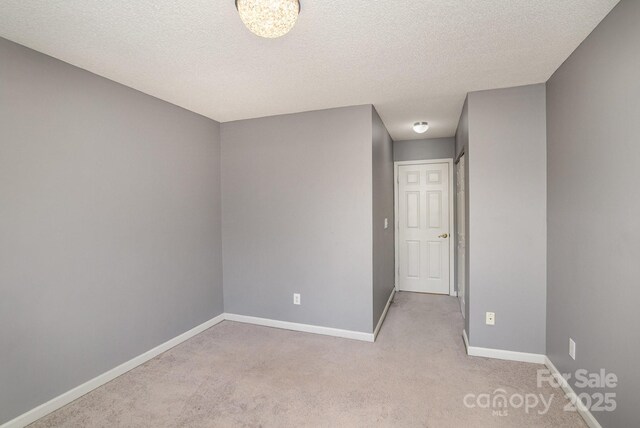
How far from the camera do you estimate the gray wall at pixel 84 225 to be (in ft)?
6.26

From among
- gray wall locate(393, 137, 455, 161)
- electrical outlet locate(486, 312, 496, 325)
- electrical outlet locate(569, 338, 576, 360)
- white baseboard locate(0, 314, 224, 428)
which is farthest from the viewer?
gray wall locate(393, 137, 455, 161)

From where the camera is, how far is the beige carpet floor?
→ 77.7 inches

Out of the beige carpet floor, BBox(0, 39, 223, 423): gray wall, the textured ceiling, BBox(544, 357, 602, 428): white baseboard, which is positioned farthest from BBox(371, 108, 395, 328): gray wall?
BBox(0, 39, 223, 423): gray wall

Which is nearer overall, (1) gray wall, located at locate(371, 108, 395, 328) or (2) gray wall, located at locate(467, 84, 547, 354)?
(2) gray wall, located at locate(467, 84, 547, 354)

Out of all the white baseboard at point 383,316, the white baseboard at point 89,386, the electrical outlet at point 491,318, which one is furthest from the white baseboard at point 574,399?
the white baseboard at point 89,386

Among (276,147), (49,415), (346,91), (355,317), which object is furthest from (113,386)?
(346,91)

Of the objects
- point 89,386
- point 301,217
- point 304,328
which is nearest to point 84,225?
point 89,386

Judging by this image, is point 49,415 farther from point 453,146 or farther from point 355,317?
point 453,146

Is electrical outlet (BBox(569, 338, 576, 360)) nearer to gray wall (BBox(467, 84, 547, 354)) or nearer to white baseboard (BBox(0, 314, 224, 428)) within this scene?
gray wall (BBox(467, 84, 547, 354))

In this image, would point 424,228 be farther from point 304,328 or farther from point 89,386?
point 89,386

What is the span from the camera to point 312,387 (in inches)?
92.0

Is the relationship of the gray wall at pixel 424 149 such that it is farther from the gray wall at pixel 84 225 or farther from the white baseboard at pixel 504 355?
the gray wall at pixel 84 225

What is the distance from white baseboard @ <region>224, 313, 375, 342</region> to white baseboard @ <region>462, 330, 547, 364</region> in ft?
3.06

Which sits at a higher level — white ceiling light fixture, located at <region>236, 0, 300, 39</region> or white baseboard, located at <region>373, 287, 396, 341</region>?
white ceiling light fixture, located at <region>236, 0, 300, 39</region>
